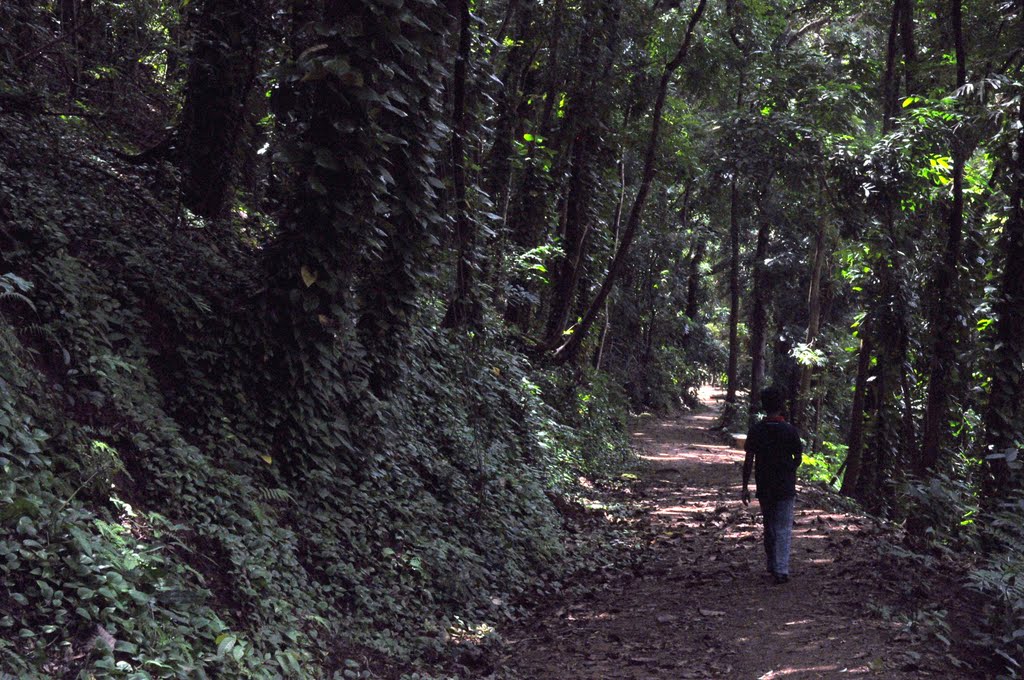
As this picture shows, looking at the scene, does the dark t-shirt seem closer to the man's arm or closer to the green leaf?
the man's arm

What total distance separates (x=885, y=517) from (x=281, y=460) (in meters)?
12.5

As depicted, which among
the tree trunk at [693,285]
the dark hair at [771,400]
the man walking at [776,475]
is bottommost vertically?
the man walking at [776,475]

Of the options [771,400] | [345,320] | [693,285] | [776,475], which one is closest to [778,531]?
[776,475]

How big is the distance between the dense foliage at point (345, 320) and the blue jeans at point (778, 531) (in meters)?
1.25

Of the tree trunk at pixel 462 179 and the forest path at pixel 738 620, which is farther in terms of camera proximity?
the tree trunk at pixel 462 179

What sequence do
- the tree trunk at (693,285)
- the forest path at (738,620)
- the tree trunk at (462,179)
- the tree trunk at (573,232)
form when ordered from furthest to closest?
the tree trunk at (693,285) → the tree trunk at (573,232) → the tree trunk at (462,179) → the forest path at (738,620)

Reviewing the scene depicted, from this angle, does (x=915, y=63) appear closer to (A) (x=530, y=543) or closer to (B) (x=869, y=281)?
(B) (x=869, y=281)

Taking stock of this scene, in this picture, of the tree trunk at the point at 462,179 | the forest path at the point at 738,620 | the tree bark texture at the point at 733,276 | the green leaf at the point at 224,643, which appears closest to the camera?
the green leaf at the point at 224,643

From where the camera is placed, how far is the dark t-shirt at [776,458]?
8.38 metres

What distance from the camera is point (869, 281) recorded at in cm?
1521

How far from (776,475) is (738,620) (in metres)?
1.57

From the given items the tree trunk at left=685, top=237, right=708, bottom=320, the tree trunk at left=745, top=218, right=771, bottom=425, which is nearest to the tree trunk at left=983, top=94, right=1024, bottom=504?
the tree trunk at left=745, top=218, right=771, bottom=425

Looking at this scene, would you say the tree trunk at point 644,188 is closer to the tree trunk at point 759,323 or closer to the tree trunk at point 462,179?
the tree trunk at point 462,179

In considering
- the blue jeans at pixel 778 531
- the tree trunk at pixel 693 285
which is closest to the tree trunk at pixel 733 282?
the tree trunk at pixel 693 285
